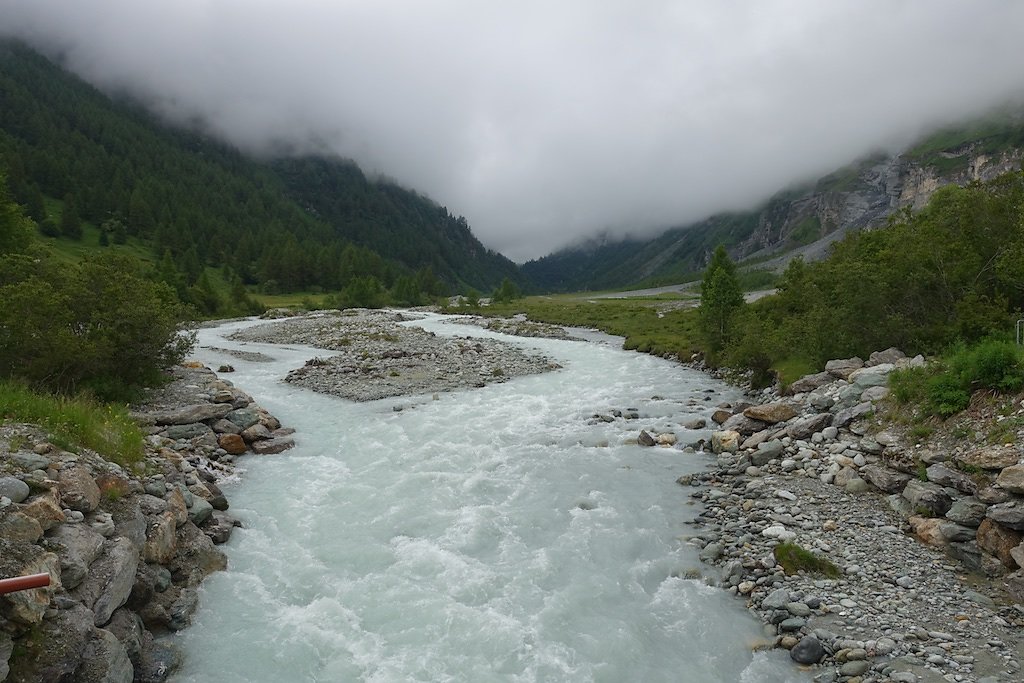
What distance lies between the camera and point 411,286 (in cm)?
14788

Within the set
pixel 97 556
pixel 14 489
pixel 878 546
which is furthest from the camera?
pixel 878 546

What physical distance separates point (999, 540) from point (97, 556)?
17.6 meters

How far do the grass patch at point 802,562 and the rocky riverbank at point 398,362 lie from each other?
72.6 ft

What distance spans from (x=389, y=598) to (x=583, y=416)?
1626 cm

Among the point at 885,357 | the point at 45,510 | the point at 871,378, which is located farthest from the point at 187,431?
the point at 885,357

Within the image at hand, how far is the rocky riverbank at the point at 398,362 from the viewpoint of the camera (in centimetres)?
3259

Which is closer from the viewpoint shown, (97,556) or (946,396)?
(97,556)

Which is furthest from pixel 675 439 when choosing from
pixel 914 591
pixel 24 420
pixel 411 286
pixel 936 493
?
pixel 411 286

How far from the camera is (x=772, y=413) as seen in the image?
72.7 feet

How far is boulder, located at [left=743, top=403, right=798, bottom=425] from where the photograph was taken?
861 inches

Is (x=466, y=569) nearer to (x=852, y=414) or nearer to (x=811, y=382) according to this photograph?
(x=852, y=414)

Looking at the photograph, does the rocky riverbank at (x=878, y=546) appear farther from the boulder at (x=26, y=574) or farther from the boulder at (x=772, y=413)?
the boulder at (x=26, y=574)

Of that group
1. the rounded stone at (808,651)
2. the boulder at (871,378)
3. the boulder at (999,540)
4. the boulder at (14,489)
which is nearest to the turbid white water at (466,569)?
the rounded stone at (808,651)

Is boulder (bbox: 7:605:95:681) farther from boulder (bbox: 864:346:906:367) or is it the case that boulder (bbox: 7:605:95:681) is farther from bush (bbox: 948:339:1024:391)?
boulder (bbox: 864:346:906:367)
